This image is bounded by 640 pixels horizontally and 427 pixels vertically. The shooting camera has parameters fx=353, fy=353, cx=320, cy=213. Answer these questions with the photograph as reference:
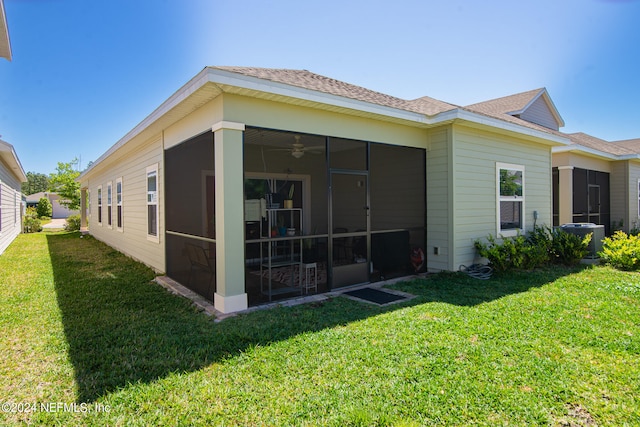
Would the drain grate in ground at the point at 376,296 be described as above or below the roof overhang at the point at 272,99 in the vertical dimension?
below

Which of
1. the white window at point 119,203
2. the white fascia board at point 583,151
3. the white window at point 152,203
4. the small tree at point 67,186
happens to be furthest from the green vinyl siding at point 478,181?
the small tree at point 67,186

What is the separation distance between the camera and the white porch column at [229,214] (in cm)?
425

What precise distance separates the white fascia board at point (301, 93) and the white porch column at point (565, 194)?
22.0 feet

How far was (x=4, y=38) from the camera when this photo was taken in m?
5.01

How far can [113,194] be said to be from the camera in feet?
37.3

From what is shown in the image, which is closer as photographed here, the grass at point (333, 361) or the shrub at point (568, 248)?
the grass at point (333, 361)

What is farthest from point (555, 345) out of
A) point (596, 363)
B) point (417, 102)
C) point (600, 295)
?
point (417, 102)

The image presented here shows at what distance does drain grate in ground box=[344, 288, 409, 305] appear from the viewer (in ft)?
15.9

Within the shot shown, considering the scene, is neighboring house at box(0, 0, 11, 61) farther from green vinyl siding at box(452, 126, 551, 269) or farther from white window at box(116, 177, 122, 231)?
green vinyl siding at box(452, 126, 551, 269)

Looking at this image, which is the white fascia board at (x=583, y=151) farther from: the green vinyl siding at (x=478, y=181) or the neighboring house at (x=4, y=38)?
the neighboring house at (x=4, y=38)

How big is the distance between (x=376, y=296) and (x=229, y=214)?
2387mm

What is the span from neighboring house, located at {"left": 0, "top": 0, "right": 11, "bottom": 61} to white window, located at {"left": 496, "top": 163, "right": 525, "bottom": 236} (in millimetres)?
8230

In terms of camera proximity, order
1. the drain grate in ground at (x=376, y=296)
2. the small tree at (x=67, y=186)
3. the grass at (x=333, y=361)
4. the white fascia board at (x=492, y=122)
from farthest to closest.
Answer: the small tree at (x=67, y=186) < the white fascia board at (x=492, y=122) < the drain grate in ground at (x=376, y=296) < the grass at (x=333, y=361)

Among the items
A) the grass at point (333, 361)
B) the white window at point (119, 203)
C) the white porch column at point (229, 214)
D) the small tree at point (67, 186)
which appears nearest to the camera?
the grass at point (333, 361)
